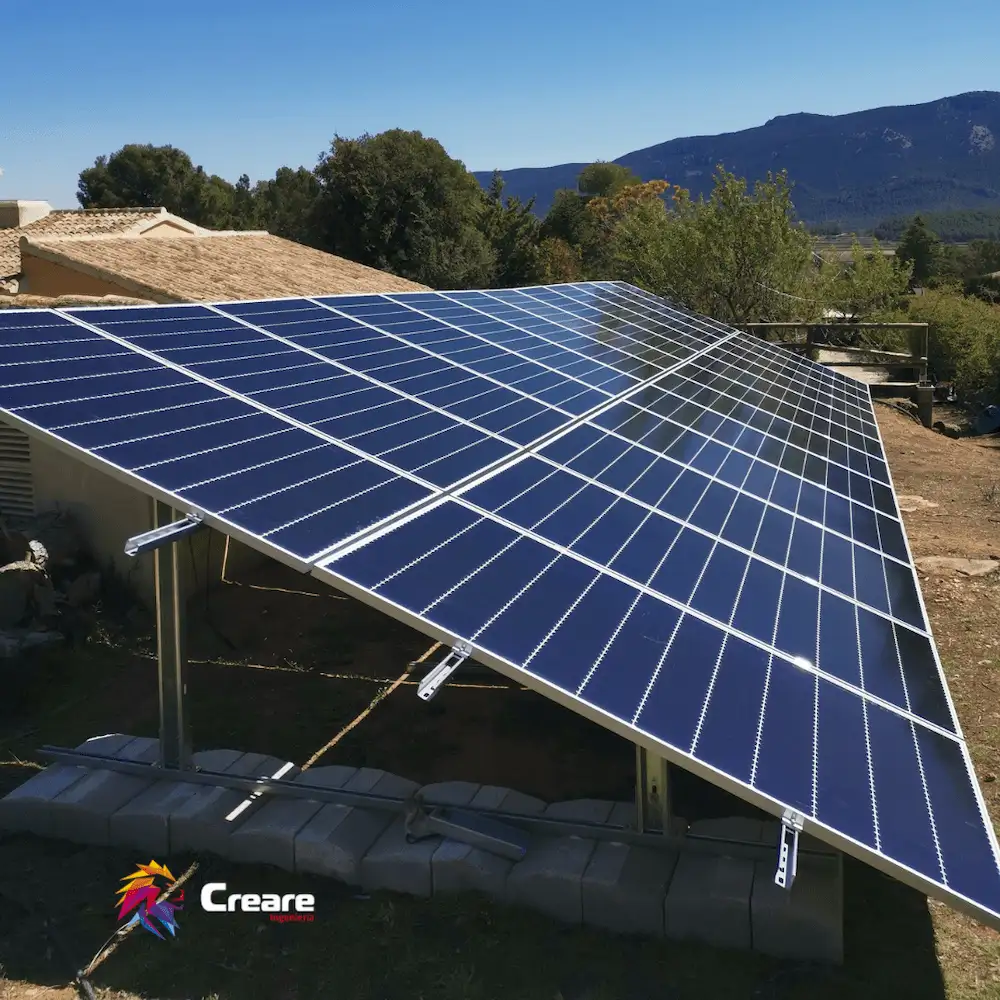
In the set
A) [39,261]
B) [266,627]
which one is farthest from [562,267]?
[266,627]

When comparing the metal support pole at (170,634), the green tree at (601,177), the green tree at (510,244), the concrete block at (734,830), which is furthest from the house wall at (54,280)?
the green tree at (601,177)

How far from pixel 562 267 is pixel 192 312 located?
54506 millimetres

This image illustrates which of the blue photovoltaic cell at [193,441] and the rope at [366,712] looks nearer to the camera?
the blue photovoltaic cell at [193,441]

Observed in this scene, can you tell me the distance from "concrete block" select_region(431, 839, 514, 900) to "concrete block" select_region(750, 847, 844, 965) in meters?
1.59

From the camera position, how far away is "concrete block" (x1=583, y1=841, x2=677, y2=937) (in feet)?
19.7

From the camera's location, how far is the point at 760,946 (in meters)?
5.85

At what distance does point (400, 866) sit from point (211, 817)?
4.79 feet

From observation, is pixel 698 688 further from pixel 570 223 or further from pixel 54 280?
pixel 570 223

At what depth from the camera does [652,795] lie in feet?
20.7

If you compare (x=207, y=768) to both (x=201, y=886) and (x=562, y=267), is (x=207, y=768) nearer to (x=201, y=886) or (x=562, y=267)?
(x=201, y=886)

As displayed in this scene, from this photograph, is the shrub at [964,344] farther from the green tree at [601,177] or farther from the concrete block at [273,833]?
the green tree at [601,177]

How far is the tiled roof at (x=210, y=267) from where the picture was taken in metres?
20.8

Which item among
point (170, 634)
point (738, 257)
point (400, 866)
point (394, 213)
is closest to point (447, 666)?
point (400, 866)

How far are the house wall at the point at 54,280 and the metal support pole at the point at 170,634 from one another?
16219mm
